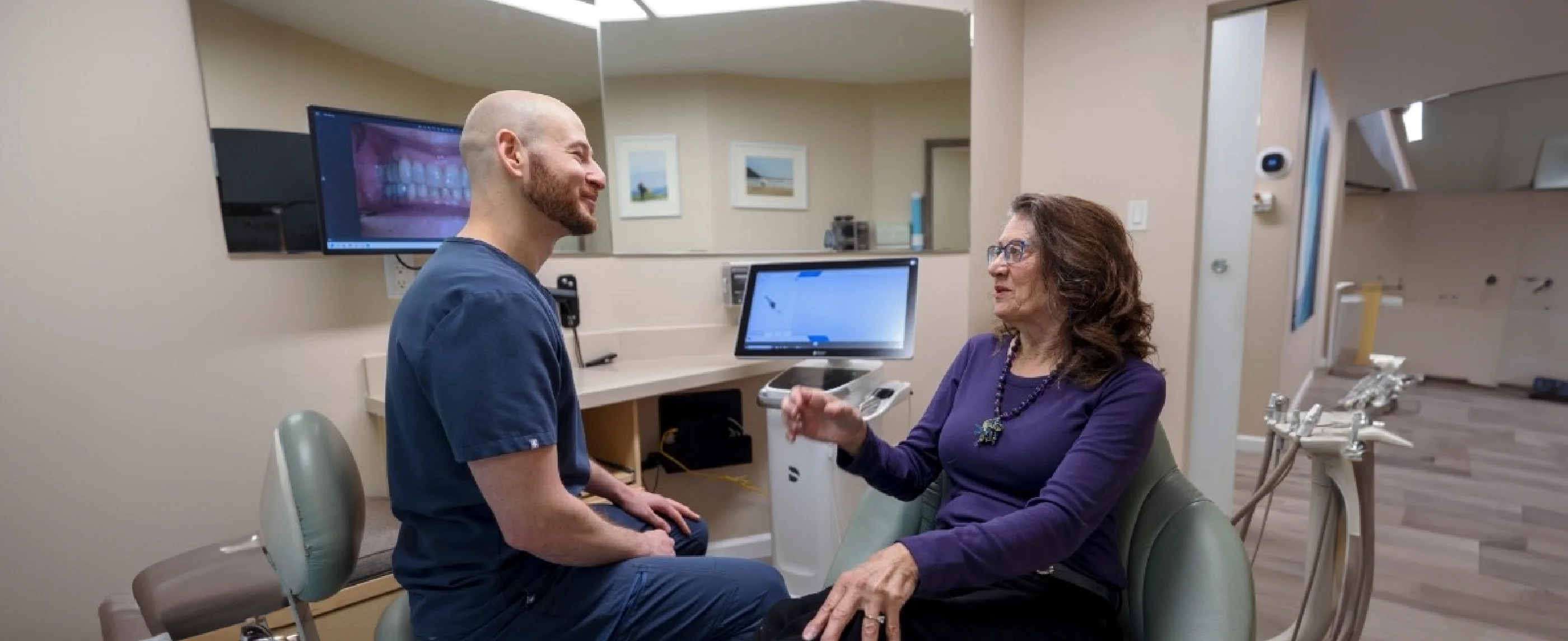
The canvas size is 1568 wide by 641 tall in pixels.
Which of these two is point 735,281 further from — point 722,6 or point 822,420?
point 822,420

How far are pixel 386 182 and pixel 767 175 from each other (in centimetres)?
128

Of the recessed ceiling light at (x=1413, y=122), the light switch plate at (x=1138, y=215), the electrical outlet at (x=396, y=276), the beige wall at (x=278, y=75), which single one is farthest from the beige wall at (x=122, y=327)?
the recessed ceiling light at (x=1413, y=122)

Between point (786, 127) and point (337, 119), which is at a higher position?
point (786, 127)

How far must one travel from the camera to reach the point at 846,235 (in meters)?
2.47

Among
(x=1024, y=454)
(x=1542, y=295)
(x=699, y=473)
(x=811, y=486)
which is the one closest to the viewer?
(x=1024, y=454)

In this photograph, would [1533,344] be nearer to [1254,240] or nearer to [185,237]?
[1254,240]

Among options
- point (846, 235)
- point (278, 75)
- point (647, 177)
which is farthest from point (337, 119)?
point (846, 235)

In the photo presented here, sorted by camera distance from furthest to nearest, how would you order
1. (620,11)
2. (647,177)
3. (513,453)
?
1. (647,177)
2. (620,11)
3. (513,453)

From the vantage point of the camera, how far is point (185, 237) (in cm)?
146

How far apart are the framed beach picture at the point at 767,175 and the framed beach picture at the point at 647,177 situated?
22cm

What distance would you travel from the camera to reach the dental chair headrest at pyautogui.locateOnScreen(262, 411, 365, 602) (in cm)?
Answer: 86

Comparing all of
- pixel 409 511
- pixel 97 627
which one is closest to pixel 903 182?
pixel 409 511

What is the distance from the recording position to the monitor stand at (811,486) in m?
1.83

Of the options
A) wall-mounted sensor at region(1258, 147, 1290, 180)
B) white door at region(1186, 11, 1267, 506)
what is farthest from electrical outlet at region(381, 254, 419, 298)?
wall-mounted sensor at region(1258, 147, 1290, 180)
